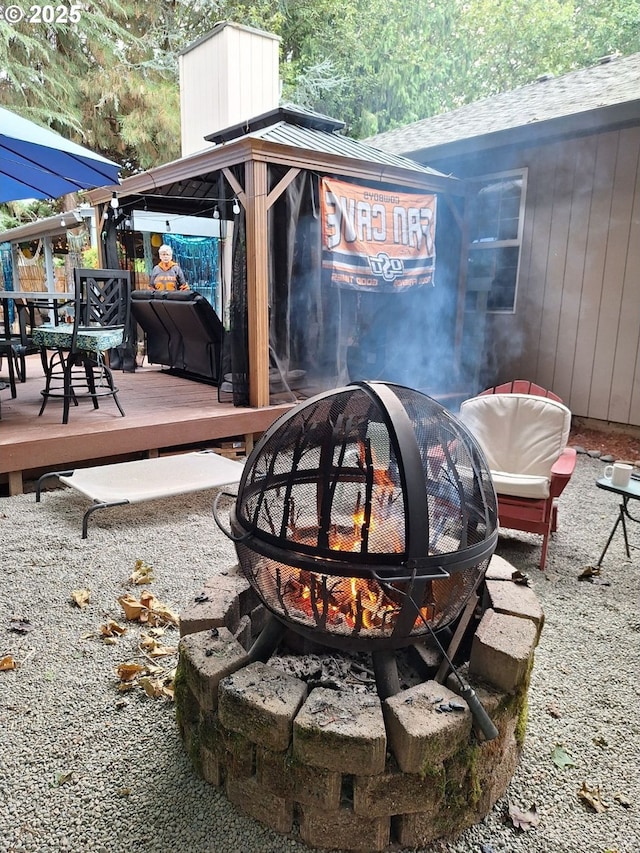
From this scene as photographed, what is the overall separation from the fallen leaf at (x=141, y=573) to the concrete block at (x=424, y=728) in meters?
1.79

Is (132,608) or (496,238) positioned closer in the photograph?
(132,608)

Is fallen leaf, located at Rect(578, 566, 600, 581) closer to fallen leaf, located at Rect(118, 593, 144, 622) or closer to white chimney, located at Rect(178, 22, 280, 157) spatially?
fallen leaf, located at Rect(118, 593, 144, 622)

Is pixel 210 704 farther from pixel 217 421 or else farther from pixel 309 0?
pixel 309 0

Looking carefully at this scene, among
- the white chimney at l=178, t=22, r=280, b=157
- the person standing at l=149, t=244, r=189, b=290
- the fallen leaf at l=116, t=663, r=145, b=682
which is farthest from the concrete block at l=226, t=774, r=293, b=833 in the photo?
the white chimney at l=178, t=22, r=280, b=157

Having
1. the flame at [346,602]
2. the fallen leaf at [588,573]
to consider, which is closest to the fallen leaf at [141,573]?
the flame at [346,602]

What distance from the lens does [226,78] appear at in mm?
10414

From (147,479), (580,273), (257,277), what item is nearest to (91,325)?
(257,277)

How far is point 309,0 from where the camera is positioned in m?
16.6

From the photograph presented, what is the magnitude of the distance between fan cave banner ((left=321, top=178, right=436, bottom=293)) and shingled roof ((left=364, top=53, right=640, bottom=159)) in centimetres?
98

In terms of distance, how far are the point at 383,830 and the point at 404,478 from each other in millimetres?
929

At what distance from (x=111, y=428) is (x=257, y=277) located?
1.88 meters

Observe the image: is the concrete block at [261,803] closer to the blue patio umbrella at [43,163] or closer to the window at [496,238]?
the blue patio umbrella at [43,163]
